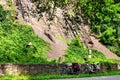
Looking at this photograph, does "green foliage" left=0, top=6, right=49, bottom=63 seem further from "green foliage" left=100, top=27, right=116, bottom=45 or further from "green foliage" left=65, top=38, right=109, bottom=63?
"green foliage" left=100, top=27, right=116, bottom=45

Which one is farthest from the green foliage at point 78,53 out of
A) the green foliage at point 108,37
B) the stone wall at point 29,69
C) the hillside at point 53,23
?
the green foliage at point 108,37

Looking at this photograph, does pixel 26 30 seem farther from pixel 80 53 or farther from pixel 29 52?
pixel 80 53

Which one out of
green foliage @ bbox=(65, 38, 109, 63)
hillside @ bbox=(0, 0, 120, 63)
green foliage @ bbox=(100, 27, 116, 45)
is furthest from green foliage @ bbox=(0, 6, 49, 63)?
green foliage @ bbox=(100, 27, 116, 45)

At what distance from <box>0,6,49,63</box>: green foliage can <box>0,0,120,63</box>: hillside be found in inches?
45.5

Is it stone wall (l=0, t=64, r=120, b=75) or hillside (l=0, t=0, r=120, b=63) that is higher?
hillside (l=0, t=0, r=120, b=63)

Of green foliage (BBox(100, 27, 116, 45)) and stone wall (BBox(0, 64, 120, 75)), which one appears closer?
stone wall (BBox(0, 64, 120, 75))

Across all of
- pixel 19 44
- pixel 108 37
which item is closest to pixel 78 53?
pixel 19 44

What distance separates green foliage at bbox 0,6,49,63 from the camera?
31.8 m

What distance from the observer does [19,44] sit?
34000 mm

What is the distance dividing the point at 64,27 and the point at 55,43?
18.9 feet

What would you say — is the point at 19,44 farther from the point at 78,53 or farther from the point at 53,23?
the point at 53,23

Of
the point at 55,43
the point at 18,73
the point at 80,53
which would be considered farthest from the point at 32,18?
the point at 18,73

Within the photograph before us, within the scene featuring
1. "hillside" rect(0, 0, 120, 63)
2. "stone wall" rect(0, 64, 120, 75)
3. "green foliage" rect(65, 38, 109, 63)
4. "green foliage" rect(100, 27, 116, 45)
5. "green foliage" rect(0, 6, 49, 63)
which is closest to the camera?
"stone wall" rect(0, 64, 120, 75)

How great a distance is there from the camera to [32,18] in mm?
39781
